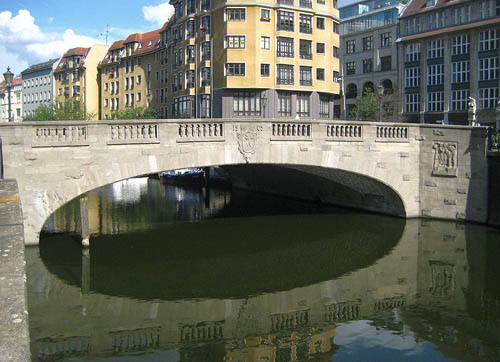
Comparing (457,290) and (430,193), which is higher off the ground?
(430,193)

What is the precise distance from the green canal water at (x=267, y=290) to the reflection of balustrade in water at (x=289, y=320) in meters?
0.06

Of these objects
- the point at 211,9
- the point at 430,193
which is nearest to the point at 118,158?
the point at 430,193

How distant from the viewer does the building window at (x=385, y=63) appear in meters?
74.3

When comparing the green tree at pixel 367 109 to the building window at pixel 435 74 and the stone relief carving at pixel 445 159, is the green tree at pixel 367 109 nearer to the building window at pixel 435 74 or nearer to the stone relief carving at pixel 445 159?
the building window at pixel 435 74

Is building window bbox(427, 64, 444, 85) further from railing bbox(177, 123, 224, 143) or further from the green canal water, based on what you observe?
railing bbox(177, 123, 224, 143)

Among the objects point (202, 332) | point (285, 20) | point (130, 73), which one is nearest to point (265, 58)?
point (285, 20)

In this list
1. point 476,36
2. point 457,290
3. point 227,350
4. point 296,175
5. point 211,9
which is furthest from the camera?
point 476,36

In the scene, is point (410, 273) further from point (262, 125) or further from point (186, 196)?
point (186, 196)

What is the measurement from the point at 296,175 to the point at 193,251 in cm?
1678

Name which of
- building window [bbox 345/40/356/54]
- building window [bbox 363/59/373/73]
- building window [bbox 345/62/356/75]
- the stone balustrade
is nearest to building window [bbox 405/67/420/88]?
building window [bbox 363/59/373/73]

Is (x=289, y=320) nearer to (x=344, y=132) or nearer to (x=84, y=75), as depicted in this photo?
(x=344, y=132)

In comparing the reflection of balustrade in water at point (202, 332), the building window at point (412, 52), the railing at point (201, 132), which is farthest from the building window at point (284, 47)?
the reflection of balustrade in water at point (202, 332)

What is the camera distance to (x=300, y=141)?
1090 inches

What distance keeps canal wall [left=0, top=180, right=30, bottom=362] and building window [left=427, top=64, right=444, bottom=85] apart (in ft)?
204
